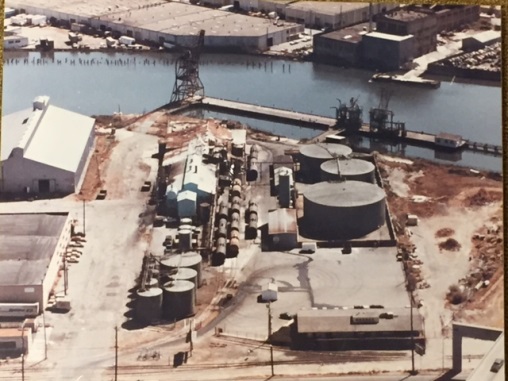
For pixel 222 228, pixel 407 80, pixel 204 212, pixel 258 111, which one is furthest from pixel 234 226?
pixel 407 80

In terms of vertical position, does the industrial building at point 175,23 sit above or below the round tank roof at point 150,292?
above

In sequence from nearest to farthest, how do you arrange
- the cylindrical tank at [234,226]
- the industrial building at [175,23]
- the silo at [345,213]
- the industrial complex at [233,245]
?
the industrial complex at [233,245] < the silo at [345,213] < the cylindrical tank at [234,226] < the industrial building at [175,23]

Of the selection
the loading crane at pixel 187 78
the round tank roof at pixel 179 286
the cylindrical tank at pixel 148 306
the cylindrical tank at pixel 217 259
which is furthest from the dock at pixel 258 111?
the cylindrical tank at pixel 148 306

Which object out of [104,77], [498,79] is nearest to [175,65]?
[104,77]

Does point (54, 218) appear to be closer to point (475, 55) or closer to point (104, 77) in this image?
point (104, 77)

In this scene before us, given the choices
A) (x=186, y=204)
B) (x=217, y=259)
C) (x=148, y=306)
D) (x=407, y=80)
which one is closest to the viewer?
(x=148, y=306)

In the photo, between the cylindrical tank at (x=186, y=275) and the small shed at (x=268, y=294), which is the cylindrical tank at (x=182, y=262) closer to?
the cylindrical tank at (x=186, y=275)

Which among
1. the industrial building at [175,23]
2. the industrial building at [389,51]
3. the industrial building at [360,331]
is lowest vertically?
the industrial building at [360,331]

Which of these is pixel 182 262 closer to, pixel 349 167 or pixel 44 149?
pixel 44 149
